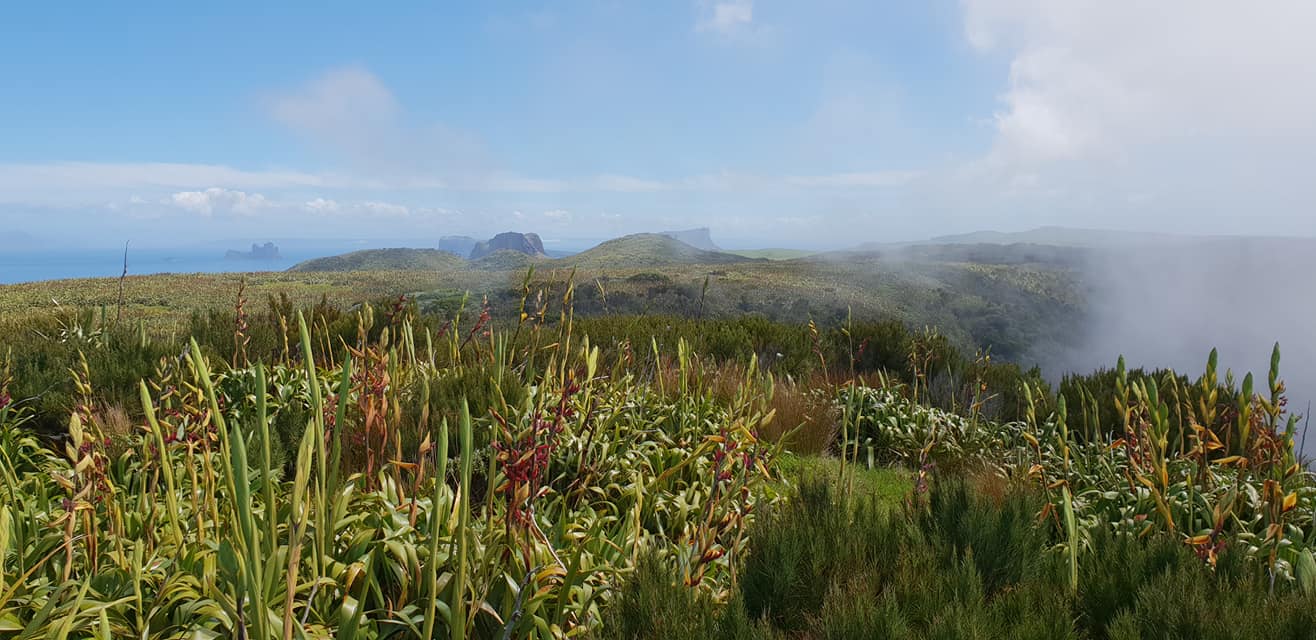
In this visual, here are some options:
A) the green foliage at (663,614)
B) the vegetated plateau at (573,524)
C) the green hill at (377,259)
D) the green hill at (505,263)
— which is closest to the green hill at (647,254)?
the green hill at (505,263)

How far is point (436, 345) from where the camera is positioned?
6.98 metres

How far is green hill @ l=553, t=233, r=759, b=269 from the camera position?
63000 mm

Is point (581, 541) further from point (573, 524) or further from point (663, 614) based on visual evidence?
point (663, 614)

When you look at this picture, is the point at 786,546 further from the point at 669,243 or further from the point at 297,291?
the point at 669,243

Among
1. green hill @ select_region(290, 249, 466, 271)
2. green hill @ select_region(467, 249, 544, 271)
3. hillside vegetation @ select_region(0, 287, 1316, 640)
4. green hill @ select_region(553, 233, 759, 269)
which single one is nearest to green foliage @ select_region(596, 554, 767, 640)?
hillside vegetation @ select_region(0, 287, 1316, 640)

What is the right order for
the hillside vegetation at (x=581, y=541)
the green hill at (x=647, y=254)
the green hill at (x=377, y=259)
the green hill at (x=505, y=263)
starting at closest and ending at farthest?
the hillside vegetation at (x=581, y=541), the green hill at (x=505, y=263), the green hill at (x=647, y=254), the green hill at (x=377, y=259)

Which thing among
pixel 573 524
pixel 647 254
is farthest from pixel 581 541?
pixel 647 254

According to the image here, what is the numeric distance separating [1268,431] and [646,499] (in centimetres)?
269

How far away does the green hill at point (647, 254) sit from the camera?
207 ft

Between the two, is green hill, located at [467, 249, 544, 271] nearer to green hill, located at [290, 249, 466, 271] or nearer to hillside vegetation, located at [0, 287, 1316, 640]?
green hill, located at [290, 249, 466, 271]

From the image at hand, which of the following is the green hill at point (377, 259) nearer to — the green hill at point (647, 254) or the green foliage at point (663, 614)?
the green hill at point (647, 254)

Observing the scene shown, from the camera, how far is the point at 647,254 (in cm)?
7094

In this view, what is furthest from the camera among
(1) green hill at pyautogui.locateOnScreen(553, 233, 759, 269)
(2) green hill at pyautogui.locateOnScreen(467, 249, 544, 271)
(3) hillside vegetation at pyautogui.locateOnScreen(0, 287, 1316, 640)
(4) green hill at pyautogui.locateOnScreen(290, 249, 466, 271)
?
(4) green hill at pyautogui.locateOnScreen(290, 249, 466, 271)

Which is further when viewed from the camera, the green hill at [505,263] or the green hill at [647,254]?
the green hill at [647,254]
